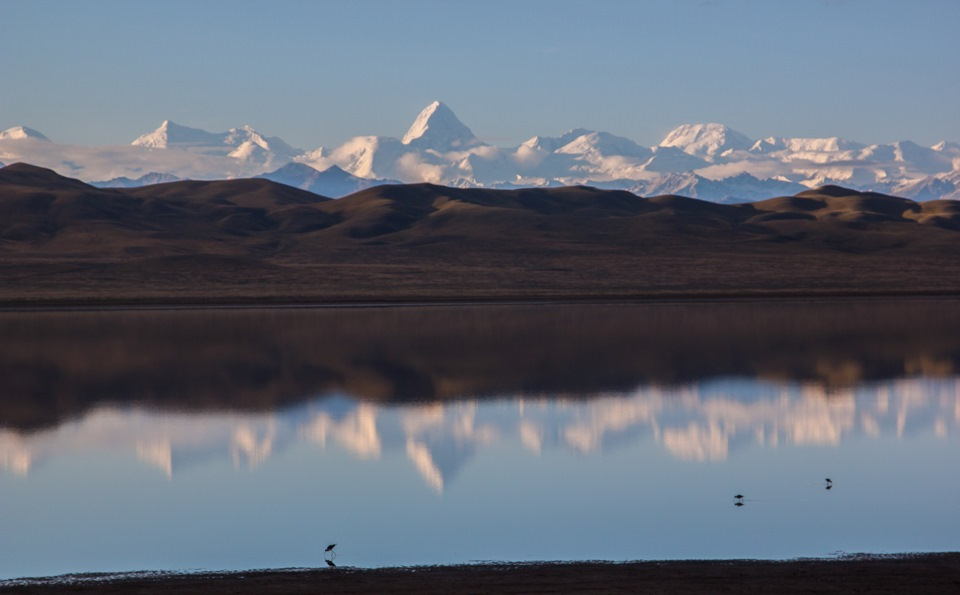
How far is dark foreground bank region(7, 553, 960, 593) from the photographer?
14242 mm

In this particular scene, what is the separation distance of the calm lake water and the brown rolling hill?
44.6 metres

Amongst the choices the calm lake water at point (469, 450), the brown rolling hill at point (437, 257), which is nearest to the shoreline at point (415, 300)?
the brown rolling hill at point (437, 257)

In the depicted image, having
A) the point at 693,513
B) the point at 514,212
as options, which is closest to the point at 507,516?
the point at 693,513

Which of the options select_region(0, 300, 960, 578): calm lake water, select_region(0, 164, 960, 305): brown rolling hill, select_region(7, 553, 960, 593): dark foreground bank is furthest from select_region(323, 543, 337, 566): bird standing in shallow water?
select_region(0, 164, 960, 305): brown rolling hill

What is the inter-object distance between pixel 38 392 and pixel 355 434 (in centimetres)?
1455

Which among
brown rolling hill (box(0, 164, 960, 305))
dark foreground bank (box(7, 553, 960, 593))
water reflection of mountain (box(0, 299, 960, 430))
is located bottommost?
brown rolling hill (box(0, 164, 960, 305))

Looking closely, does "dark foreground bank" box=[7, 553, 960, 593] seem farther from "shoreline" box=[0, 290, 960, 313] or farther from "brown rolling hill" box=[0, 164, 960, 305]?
"brown rolling hill" box=[0, 164, 960, 305]

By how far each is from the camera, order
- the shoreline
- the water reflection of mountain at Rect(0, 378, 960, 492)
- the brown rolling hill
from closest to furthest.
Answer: the water reflection of mountain at Rect(0, 378, 960, 492)
the shoreline
the brown rolling hill

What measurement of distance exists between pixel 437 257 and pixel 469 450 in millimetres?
120837

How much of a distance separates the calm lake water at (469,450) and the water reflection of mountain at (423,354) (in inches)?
10.6

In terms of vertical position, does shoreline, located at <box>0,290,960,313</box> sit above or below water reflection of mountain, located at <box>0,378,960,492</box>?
below

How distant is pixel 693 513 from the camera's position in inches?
792

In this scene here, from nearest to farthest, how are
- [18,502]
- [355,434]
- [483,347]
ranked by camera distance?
[18,502], [355,434], [483,347]

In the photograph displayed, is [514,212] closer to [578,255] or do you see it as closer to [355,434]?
[578,255]
